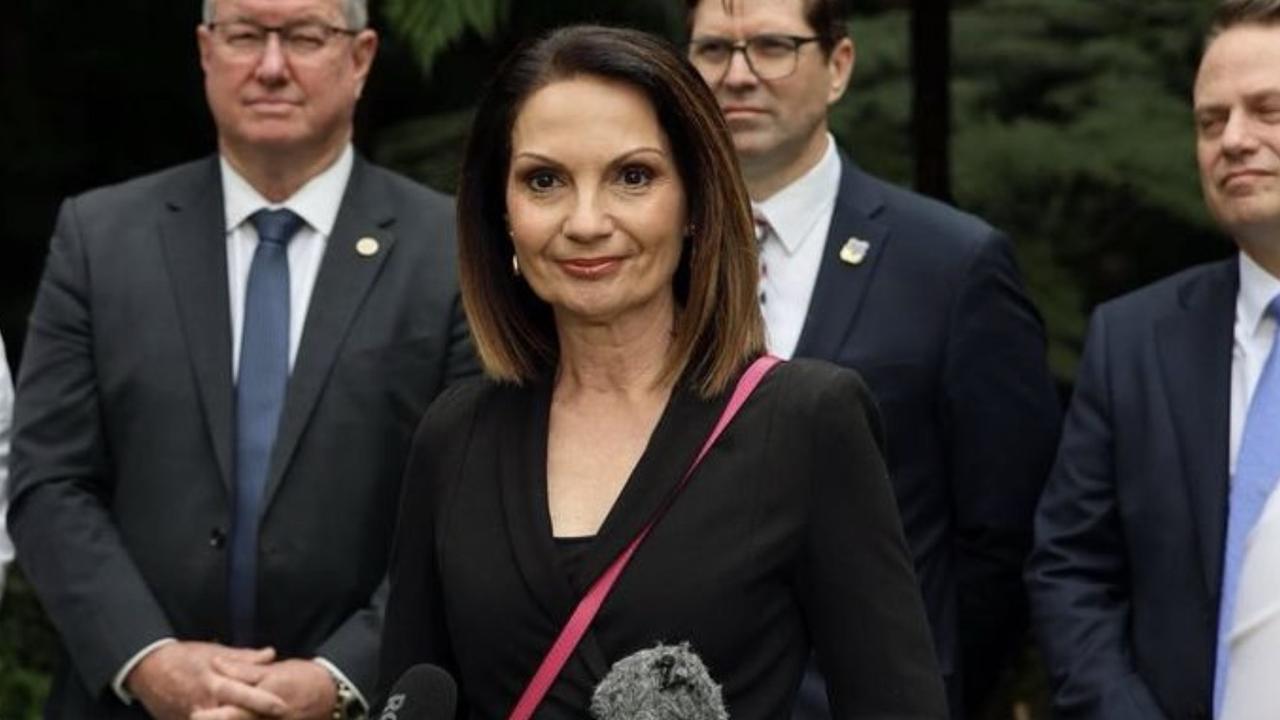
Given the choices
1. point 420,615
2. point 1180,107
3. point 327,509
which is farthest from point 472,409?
point 1180,107

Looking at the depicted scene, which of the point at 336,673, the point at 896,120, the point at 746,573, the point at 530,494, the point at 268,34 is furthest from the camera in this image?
the point at 896,120

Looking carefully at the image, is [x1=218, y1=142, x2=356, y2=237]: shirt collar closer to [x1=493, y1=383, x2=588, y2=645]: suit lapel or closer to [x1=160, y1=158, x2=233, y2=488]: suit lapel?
[x1=160, y1=158, x2=233, y2=488]: suit lapel

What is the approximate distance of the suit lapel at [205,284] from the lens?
663cm

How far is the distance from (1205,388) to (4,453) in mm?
2647

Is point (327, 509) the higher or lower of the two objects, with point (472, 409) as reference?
lower

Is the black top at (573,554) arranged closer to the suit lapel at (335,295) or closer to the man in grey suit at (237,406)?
the man in grey suit at (237,406)

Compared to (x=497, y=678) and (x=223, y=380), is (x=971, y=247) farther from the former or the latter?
(x=497, y=678)

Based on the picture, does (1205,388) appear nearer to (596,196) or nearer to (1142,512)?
(1142,512)

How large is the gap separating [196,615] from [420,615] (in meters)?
2.10

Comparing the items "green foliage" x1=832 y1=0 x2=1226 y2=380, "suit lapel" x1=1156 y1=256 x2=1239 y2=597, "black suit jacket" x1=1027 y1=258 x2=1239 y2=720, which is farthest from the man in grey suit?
"green foliage" x1=832 y1=0 x2=1226 y2=380

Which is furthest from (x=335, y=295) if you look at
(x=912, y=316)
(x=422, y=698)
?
(x=422, y=698)

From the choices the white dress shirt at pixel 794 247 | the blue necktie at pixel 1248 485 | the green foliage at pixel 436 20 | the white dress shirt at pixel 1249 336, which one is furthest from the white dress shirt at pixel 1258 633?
the green foliage at pixel 436 20

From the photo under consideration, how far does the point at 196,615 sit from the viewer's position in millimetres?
6602

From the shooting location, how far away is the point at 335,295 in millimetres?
6770
